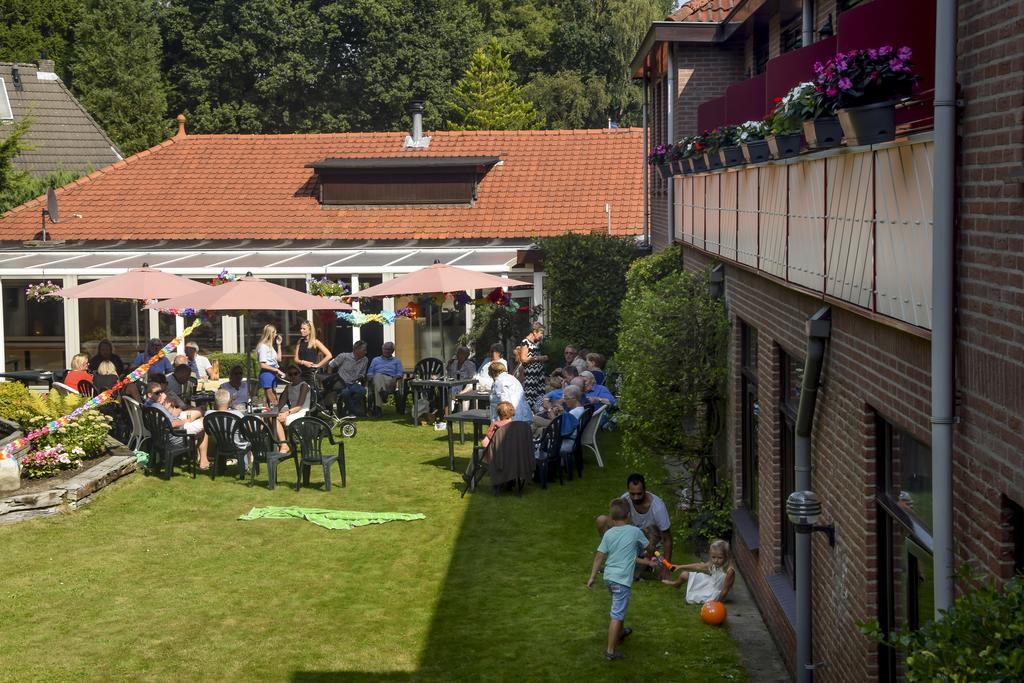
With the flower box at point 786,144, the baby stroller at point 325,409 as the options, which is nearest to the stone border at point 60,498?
the baby stroller at point 325,409

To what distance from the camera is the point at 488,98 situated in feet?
172

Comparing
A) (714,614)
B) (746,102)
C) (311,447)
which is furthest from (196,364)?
(714,614)

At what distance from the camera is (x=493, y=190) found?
29.6m

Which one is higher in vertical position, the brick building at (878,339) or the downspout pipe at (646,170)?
the downspout pipe at (646,170)

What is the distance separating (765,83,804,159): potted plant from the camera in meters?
6.92

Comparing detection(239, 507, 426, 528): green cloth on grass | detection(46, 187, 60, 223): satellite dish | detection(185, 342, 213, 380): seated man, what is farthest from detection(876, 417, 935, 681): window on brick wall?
detection(46, 187, 60, 223): satellite dish

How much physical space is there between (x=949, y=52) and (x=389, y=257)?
2119cm

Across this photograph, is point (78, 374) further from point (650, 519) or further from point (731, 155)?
point (731, 155)

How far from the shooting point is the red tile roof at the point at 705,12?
18.1 m

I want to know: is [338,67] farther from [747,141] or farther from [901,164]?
[901,164]

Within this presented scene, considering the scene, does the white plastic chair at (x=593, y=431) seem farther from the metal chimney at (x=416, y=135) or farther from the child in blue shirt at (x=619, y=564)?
the metal chimney at (x=416, y=135)

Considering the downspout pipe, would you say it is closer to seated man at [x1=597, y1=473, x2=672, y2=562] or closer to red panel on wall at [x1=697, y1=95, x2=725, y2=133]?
red panel on wall at [x1=697, y1=95, x2=725, y2=133]

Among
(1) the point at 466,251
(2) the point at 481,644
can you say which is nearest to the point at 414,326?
(1) the point at 466,251

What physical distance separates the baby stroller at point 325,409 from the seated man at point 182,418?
2.10 m
